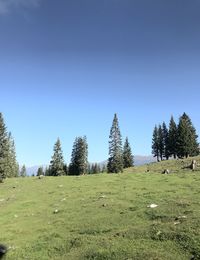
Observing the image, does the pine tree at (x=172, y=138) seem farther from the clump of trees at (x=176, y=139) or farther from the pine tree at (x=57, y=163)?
the pine tree at (x=57, y=163)

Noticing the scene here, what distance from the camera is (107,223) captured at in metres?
29.2

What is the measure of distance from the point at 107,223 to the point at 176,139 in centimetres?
9307

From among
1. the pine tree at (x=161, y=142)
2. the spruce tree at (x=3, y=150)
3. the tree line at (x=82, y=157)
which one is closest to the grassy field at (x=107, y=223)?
the spruce tree at (x=3, y=150)

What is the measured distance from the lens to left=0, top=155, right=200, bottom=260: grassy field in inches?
851

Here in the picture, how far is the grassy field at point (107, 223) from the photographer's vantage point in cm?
2161

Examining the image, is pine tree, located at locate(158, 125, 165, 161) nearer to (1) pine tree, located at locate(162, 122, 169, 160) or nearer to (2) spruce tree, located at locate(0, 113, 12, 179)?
(1) pine tree, located at locate(162, 122, 169, 160)

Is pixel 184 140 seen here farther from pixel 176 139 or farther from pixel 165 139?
pixel 165 139

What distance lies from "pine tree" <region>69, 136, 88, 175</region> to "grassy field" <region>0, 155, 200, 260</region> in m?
66.0

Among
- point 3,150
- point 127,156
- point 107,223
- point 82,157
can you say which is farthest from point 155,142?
point 107,223

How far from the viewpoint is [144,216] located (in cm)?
2961

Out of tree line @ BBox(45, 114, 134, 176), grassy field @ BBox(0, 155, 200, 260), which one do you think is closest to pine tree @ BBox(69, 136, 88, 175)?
tree line @ BBox(45, 114, 134, 176)

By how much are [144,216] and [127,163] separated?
101m

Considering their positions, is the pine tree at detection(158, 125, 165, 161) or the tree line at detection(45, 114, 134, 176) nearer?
the tree line at detection(45, 114, 134, 176)

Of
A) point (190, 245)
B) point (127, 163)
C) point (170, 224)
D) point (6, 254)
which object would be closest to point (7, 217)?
point (6, 254)
